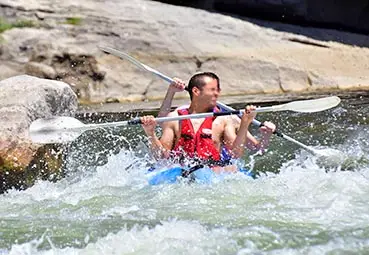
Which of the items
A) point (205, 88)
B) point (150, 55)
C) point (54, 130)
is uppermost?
point (205, 88)

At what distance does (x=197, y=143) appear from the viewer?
17.7 feet

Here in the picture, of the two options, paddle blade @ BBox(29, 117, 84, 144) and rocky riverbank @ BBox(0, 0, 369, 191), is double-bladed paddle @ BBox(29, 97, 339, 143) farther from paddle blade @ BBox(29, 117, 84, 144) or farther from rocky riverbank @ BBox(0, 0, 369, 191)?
rocky riverbank @ BBox(0, 0, 369, 191)

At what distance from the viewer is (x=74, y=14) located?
11875 millimetres

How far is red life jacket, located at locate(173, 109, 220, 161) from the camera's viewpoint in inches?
212

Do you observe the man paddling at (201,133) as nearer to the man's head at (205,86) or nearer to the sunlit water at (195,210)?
the man's head at (205,86)

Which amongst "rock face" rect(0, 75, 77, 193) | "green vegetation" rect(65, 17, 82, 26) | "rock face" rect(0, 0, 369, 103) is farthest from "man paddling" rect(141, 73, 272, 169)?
"green vegetation" rect(65, 17, 82, 26)

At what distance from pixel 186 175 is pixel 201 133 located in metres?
0.39

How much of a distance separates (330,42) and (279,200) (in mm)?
8839

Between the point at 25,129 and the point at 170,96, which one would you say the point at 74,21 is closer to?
the point at 170,96

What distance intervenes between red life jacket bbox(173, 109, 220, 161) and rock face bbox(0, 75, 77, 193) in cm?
99

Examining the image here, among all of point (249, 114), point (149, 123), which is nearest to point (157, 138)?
point (149, 123)

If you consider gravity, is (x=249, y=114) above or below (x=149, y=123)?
above

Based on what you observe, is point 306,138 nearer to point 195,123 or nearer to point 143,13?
point 195,123

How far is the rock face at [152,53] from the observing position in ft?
37.0
